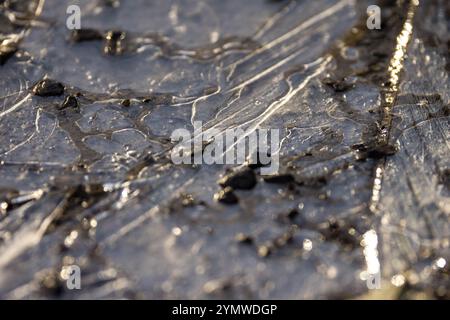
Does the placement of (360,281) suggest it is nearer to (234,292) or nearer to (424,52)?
(234,292)

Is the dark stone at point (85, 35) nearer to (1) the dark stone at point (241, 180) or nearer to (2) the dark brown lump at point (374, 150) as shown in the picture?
(1) the dark stone at point (241, 180)

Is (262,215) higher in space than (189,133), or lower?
lower

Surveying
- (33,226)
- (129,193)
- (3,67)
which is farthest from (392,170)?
(3,67)

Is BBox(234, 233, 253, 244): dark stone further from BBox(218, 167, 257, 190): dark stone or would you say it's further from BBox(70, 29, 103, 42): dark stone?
BBox(70, 29, 103, 42): dark stone

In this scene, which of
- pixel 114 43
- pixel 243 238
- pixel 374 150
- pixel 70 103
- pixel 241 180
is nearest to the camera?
pixel 243 238

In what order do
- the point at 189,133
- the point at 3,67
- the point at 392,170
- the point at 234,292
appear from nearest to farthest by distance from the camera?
the point at 234,292, the point at 392,170, the point at 189,133, the point at 3,67

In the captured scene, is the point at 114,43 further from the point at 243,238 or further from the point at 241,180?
the point at 243,238

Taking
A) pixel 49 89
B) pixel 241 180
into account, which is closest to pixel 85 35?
pixel 49 89
